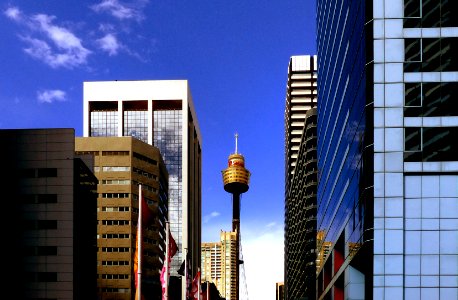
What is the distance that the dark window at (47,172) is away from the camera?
394 feet

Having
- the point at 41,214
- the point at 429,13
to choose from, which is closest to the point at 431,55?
the point at 429,13

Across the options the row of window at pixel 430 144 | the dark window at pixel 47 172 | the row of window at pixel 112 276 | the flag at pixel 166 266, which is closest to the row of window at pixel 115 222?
the row of window at pixel 112 276

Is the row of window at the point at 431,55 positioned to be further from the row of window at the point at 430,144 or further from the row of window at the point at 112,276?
the row of window at the point at 112,276

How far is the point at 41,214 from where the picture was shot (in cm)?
11831

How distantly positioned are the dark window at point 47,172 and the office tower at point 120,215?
67574 mm

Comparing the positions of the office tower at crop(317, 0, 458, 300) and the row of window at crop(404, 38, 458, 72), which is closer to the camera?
the office tower at crop(317, 0, 458, 300)

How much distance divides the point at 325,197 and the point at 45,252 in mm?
43879

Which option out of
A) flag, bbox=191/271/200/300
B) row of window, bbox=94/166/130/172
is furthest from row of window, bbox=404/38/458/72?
row of window, bbox=94/166/130/172

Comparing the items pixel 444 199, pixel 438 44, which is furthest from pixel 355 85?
pixel 444 199

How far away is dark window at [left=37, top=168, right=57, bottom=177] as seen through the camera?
4729 inches

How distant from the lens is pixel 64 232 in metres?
118

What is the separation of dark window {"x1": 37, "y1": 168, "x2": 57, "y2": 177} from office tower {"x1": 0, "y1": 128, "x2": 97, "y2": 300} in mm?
122

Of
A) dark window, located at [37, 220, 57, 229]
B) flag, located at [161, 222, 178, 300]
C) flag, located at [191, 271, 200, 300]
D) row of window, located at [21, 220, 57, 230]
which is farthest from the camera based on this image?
dark window, located at [37, 220, 57, 229]

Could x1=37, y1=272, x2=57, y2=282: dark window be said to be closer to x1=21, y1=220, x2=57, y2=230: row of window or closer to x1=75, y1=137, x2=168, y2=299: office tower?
x1=21, y1=220, x2=57, y2=230: row of window
